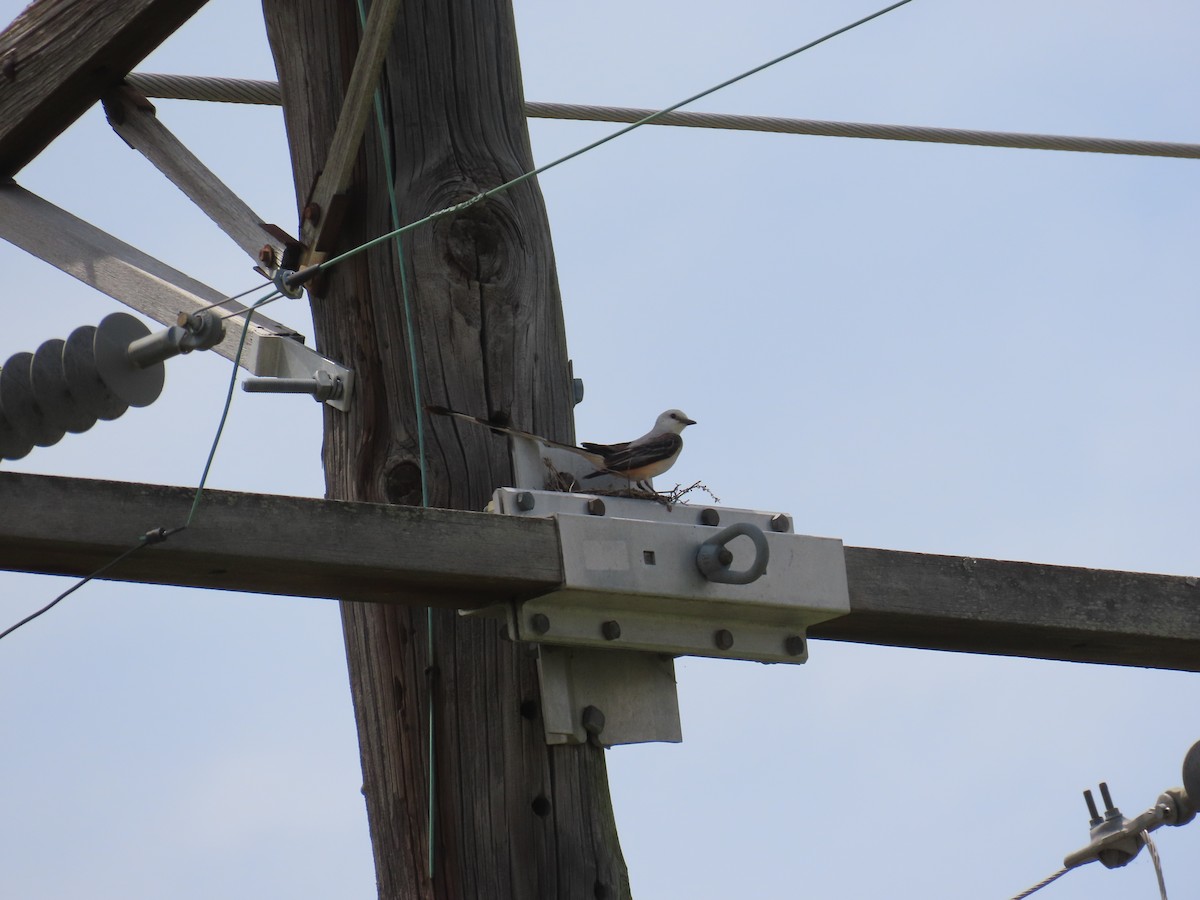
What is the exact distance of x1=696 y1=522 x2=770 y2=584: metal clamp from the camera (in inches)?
110

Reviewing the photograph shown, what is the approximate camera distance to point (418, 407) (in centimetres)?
312

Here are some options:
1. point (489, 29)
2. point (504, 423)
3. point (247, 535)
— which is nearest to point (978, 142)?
point (489, 29)

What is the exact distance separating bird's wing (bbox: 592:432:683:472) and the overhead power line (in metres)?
1.62

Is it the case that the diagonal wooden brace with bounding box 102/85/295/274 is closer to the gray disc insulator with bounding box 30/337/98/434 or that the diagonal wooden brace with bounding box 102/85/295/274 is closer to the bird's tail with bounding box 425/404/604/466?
the bird's tail with bounding box 425/404/604/466

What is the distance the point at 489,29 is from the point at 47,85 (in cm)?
99

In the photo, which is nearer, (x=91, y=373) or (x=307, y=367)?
(x=91, y=373)

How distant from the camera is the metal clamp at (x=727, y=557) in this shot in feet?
9.21

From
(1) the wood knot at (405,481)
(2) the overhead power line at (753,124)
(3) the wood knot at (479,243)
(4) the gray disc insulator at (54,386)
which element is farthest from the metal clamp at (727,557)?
(2) the overhead power line at (753,124)

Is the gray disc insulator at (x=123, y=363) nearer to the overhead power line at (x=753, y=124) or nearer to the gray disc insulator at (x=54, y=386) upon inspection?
the gray disc insulator at (x=54, y=386)

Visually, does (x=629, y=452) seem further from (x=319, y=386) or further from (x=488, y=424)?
(x=319, y=386)

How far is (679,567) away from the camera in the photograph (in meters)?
2.83

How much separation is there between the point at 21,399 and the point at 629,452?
1.20 meters

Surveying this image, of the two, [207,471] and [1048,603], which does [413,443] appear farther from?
[1048,603]

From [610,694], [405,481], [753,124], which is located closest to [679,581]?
[610,694]
